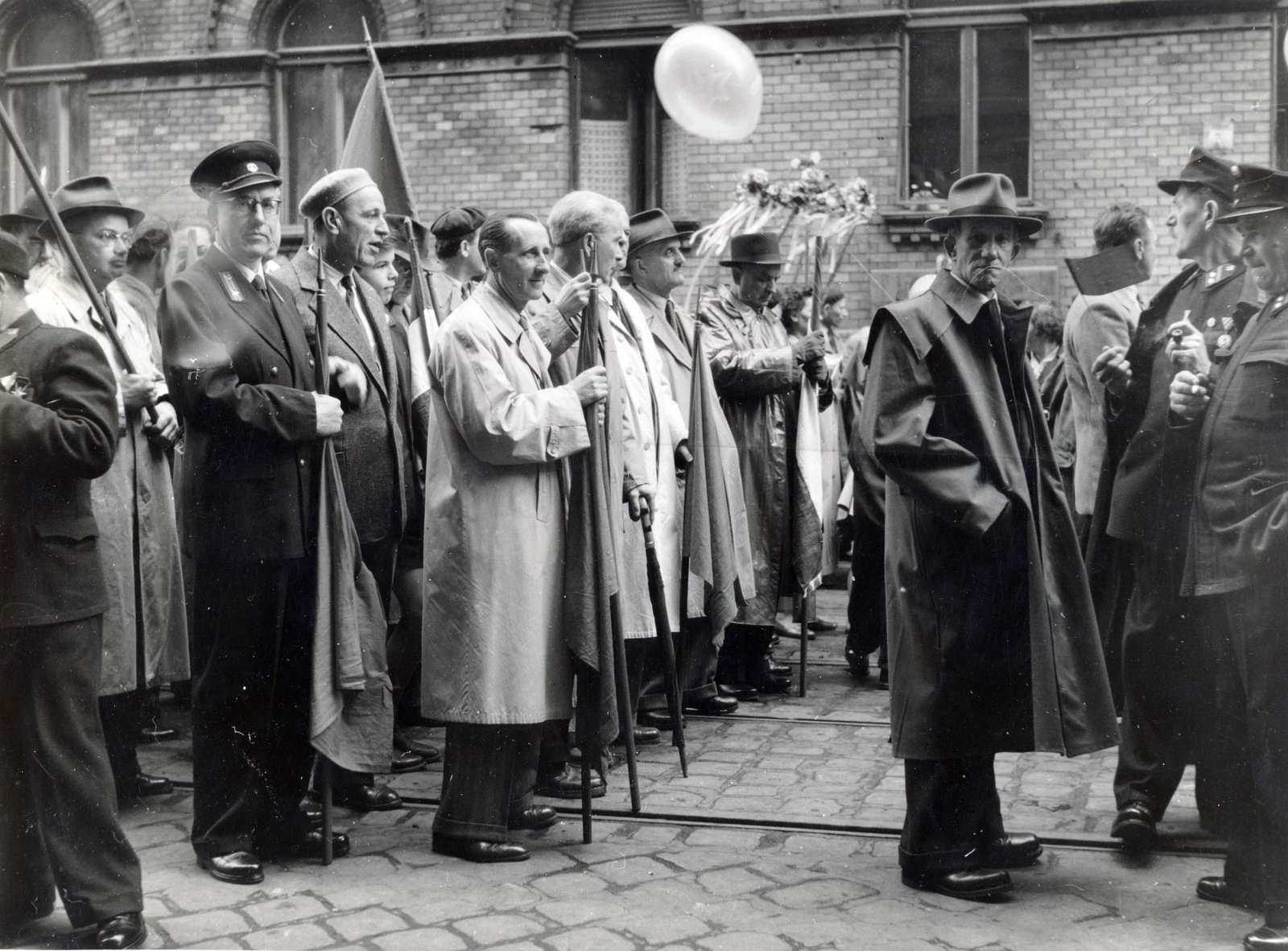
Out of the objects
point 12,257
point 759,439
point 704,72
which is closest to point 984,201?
point 704,72

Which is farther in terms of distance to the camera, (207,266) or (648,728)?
(648,728)

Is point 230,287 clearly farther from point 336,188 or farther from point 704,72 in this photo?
point 704,72

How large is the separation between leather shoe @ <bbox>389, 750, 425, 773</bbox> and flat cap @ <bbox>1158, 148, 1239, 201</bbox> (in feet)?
11.9

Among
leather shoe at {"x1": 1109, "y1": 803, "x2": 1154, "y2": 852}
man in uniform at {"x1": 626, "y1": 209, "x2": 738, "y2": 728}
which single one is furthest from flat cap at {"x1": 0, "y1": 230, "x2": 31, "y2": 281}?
leather shoe at {"x1": 1109, "y1": 803, "x2": 1154, "y2": 852}

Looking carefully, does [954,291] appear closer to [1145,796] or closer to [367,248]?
[1145,796]

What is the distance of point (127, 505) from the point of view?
5.07 meters

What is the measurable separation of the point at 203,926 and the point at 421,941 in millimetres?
643

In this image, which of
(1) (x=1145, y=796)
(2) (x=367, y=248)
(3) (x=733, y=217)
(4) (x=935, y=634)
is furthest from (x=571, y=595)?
(3) (x=733, y=217)

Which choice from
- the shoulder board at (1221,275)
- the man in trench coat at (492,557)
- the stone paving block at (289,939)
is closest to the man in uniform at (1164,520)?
the shoulder board at (1221,275)

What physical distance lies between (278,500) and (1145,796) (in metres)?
3.02

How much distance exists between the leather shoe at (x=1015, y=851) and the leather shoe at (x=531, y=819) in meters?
1.50

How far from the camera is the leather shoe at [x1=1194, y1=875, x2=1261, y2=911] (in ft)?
12.4

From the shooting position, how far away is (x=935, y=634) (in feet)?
13.2

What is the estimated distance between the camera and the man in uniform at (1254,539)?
12.0 feet
